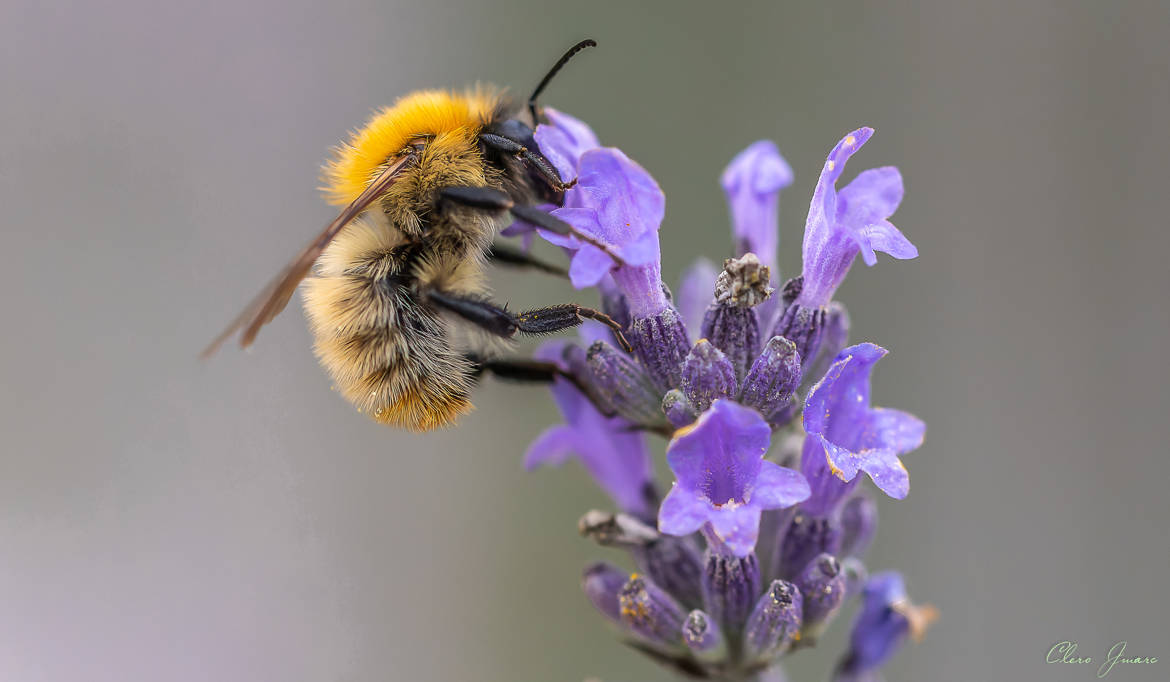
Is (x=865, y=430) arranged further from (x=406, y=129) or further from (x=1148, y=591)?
(x=1148, y=591)

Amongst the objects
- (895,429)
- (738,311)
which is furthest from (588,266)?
(895,429)

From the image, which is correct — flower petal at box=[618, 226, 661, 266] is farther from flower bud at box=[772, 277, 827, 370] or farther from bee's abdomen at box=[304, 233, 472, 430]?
bee's abdomen at box=[304, 233, 472, 430]

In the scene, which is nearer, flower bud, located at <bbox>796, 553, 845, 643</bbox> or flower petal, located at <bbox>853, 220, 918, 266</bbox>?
flower petal, located at <bbox>853, 220, 918, 266</bbox>

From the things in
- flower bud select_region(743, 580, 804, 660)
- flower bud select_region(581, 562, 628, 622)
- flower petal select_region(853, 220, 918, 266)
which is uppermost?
flower petal select_region(853, 220, 918, 266)

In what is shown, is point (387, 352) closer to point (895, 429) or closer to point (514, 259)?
point (514, 259)

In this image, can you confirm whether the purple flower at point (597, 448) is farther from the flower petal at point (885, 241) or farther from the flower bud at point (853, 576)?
the flower petal at point (885, 241)

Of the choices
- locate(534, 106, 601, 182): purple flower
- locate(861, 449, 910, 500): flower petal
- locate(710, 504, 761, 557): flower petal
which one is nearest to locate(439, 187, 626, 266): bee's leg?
locate(534, 106, 601, 182): purple flower

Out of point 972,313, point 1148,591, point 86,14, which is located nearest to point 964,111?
point 972,313

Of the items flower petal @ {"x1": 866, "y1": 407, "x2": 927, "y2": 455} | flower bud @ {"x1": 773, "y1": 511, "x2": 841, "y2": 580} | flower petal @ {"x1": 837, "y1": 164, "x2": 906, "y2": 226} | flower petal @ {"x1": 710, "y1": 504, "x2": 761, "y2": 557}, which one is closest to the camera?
flower petal @ {"x1": 710, "y1": 504, "x2": 761, "y2": 557}
